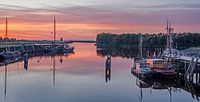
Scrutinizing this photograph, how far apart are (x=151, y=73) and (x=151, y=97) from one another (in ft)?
45.6

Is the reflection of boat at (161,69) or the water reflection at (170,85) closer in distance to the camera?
the water reflection at (170,85)

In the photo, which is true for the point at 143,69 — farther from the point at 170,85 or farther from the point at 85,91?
the point at 85,91

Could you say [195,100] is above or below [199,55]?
below

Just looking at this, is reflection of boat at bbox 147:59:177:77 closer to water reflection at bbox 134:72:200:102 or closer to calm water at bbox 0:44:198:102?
water reflection at bbox 134:72:200:102

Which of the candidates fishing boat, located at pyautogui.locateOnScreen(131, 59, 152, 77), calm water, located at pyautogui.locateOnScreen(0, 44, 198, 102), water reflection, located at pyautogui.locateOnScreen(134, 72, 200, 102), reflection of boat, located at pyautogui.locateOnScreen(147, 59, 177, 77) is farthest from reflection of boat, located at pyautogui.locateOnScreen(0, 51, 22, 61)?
water reflection, located at pyautogui.locateOnScreen(134, 72, 200, 102)

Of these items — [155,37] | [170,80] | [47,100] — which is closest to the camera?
[47,100]

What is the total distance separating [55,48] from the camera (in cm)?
13425

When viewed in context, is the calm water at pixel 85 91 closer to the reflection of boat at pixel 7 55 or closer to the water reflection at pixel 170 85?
the water reflection at pixel 170 85

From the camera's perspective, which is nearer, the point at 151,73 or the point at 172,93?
the point at 172,93

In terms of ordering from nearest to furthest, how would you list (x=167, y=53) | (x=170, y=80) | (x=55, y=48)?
(x=170, y=80) → (x=167, y=53) → (x=55, y=48)

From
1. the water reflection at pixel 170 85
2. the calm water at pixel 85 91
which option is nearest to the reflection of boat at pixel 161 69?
the water reflection at pixel 170 85

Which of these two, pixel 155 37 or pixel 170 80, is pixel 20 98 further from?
pixel 155 37

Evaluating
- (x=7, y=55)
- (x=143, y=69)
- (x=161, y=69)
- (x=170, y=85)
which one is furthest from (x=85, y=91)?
(x=7, y=55)

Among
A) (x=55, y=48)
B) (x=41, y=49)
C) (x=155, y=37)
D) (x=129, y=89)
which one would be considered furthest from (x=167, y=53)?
(x=155, y=37)
